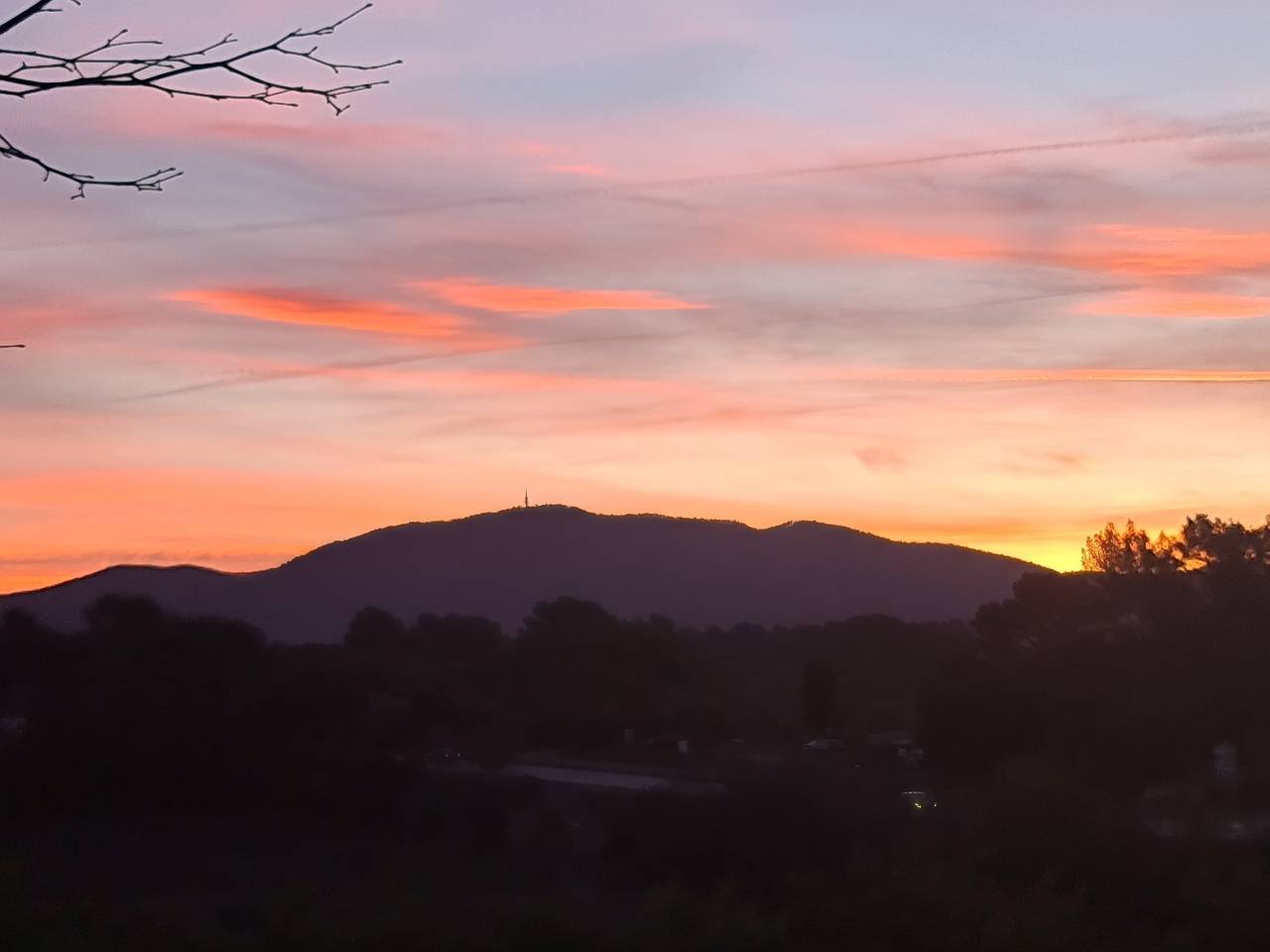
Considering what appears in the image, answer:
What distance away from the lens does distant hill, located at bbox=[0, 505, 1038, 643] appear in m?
117

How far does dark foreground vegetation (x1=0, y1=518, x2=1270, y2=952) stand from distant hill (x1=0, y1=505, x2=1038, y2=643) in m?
36.0

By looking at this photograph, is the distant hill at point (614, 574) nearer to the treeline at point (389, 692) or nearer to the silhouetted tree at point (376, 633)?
the silhouetted tree at point (376, 633)

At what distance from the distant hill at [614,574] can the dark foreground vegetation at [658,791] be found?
36.0 metres

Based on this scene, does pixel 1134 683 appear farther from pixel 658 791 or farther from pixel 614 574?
pixel 614 574

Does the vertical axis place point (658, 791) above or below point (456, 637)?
below

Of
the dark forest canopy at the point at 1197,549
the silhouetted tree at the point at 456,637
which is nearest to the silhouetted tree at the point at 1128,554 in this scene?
the dark forest canopy at the point at 1197,549

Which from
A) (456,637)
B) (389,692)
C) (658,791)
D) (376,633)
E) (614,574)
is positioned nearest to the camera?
(658,791)

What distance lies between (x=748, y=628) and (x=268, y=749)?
69560 mm

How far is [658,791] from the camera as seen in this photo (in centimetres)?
3259

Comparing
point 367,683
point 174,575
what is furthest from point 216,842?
point 174,575

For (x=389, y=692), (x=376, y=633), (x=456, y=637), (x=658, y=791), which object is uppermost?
(x=376, y=633)

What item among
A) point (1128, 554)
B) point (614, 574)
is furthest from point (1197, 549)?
point (614, 574)

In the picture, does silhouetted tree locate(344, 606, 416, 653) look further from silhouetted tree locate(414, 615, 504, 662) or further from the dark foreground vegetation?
the dark foreground vegetation

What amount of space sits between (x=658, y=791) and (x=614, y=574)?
99.4 metres
